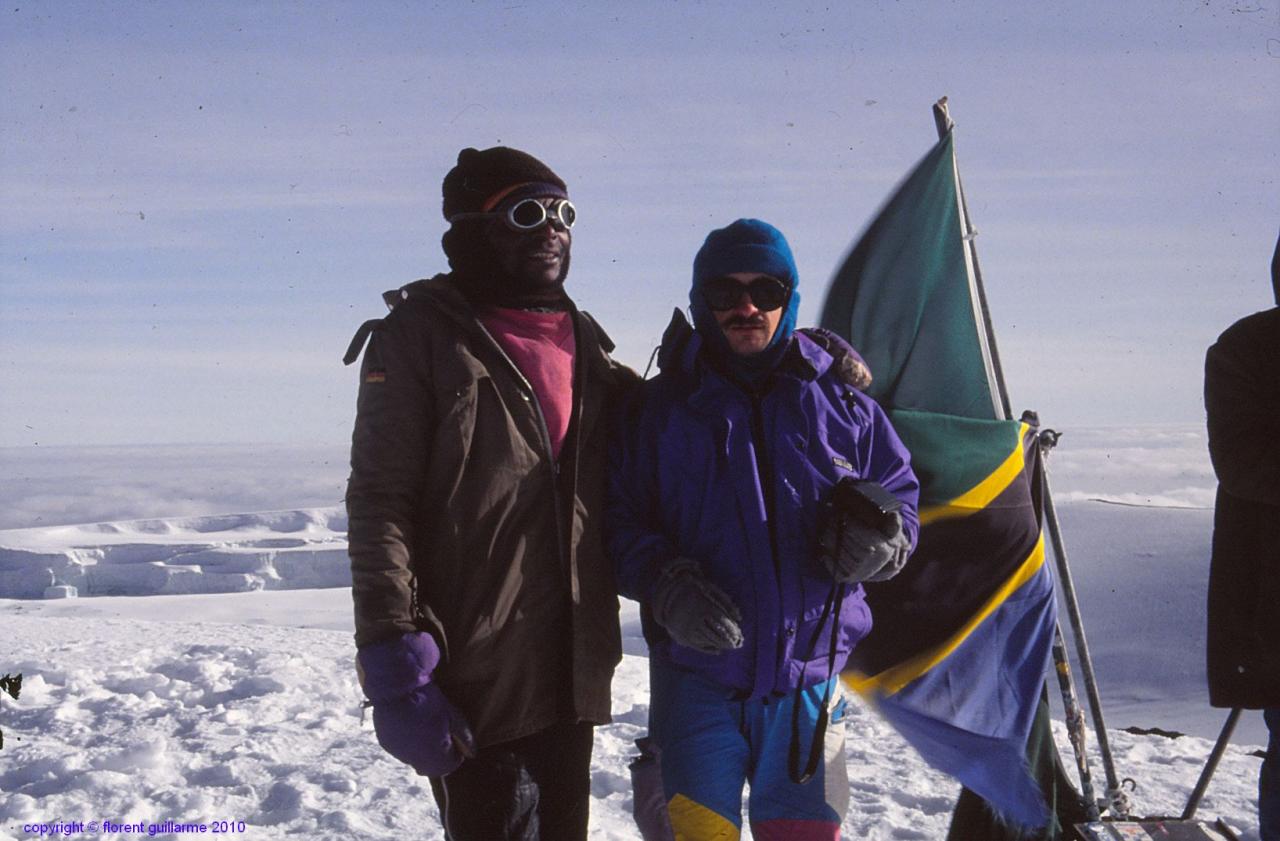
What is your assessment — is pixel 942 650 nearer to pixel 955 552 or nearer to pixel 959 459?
pixel 955 552

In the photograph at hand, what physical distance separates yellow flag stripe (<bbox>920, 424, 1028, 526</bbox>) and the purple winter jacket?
0.68 metres

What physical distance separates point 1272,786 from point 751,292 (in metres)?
1.74

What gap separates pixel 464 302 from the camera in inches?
87.7

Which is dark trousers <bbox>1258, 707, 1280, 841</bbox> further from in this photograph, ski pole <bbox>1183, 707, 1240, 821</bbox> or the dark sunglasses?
the dark sunglasses

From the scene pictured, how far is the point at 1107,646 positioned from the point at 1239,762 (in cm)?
1558

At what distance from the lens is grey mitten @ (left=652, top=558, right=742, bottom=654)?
7.06 ft

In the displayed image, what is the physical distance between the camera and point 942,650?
3066mm

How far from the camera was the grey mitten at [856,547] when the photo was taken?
2.21m

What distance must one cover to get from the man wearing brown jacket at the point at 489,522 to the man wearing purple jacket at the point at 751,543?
0.47 feet

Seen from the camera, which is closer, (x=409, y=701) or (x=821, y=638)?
(x=409, y=701)

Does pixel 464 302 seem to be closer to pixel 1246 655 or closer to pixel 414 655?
pixel 414 655

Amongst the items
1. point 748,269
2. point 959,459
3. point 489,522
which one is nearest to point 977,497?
point 959,459

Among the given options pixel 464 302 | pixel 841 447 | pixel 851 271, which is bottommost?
pixel 841 447

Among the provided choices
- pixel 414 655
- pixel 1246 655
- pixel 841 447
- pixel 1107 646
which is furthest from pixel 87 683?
pixel 1107 646
